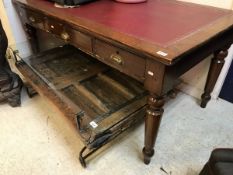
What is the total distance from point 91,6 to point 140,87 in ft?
2.03

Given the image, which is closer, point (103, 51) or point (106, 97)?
point (103, 51)

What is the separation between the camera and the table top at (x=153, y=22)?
0.81 meters

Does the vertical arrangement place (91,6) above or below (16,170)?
above

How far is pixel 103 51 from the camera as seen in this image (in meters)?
0.98

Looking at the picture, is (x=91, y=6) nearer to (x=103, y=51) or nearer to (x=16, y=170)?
(x=103, y=51)

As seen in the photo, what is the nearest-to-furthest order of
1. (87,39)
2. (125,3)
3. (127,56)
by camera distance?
(127,56) → (87,39) → (125,3)

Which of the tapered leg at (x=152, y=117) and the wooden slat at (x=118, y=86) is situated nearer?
the tapered leg at (x=152, y=117)

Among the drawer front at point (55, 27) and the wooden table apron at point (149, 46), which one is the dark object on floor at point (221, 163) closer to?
the wooden table apron at point (149, 46)

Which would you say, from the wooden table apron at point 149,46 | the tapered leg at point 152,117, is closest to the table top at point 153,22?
the wooden table apron at point 149,46

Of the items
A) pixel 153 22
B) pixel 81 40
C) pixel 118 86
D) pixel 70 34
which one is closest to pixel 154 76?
pixel 153 22

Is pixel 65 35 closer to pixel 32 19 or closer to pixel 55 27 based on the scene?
pixel 55 27

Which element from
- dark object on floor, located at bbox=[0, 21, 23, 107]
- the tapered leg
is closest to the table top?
the tapered leg

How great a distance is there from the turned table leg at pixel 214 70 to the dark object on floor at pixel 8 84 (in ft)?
4.55

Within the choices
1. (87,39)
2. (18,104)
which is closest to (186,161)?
(87,39)
